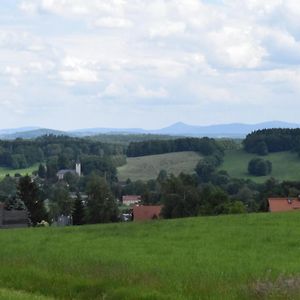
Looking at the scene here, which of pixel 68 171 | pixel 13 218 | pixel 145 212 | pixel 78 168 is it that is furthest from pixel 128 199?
pixel 13 218

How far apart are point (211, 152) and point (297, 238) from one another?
15599cm

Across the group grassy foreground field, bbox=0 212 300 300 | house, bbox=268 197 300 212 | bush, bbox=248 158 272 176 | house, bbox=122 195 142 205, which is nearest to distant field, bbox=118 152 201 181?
bush, bbox=248 158 272 176

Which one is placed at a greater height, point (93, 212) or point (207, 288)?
point (207, 288)

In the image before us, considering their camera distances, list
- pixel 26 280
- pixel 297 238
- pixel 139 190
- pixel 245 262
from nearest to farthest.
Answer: pixel 26 280, pixel 245 262, pixel 297 238, pixel 139 190

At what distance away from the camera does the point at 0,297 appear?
1171 centimetres

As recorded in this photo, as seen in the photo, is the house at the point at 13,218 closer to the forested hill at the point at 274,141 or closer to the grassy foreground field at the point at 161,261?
the grassy foreground field at the point at 161,261

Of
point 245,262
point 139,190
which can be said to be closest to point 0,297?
point 245,262

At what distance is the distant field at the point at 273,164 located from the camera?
141125 millimetres

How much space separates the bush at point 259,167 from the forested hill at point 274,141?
49.4ft

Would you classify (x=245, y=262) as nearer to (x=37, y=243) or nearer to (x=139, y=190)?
(x=37, y=243)

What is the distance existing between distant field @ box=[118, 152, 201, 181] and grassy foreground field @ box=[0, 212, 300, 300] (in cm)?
14118

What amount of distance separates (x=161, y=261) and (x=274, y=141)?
148 m

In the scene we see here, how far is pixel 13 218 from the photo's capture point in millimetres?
61531

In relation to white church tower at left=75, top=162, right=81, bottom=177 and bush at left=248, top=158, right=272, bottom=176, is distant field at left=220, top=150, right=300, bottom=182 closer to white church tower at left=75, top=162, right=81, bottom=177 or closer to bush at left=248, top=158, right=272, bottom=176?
bush at left=248, top=158, right=272, bottom=176
